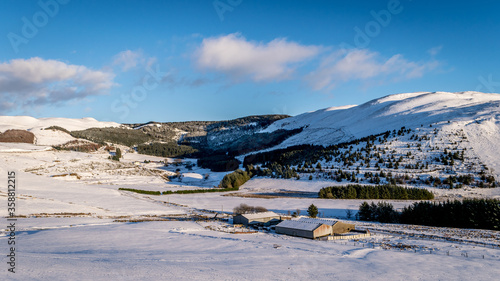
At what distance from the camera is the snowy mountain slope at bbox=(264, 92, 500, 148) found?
235 ft

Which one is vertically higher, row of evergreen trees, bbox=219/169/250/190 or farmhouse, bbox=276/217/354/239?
row of evergreen trees, bbox=219/169/250/190

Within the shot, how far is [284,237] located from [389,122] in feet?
224

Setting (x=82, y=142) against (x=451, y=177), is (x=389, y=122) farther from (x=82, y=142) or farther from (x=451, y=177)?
(x=82, y=142)

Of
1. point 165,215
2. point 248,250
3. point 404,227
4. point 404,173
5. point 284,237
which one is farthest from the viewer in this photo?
point 404,173

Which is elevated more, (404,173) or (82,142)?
(82,142)

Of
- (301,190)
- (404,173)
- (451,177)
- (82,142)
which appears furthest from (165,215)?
(82,142)

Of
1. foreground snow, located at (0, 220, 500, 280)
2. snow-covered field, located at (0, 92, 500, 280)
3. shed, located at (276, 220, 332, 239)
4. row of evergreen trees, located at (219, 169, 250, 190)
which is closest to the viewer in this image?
foreground snow, located at (0, 220, 500, 280)

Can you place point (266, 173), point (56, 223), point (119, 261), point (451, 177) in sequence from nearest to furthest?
1. point (119, 261)
2. point (56, 223)
3. point (451, 177)
4. point (266, 173)

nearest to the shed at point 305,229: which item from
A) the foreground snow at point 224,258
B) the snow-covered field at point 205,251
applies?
the snow-covered field at point 205,251

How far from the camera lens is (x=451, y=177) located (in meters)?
47.6

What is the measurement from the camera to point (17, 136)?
11300 cm

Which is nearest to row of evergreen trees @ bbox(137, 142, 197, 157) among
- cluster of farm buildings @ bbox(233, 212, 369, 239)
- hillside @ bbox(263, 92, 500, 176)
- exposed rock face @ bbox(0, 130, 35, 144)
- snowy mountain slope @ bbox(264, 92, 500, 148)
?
exposed rock face @ bbox(0, 130, 35, 144)

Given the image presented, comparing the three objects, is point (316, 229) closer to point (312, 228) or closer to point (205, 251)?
point (312, 228)

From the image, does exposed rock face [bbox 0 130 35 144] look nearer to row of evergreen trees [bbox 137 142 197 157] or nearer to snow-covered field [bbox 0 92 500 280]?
row of evergreen trees [bbox 137 142 197 157]
